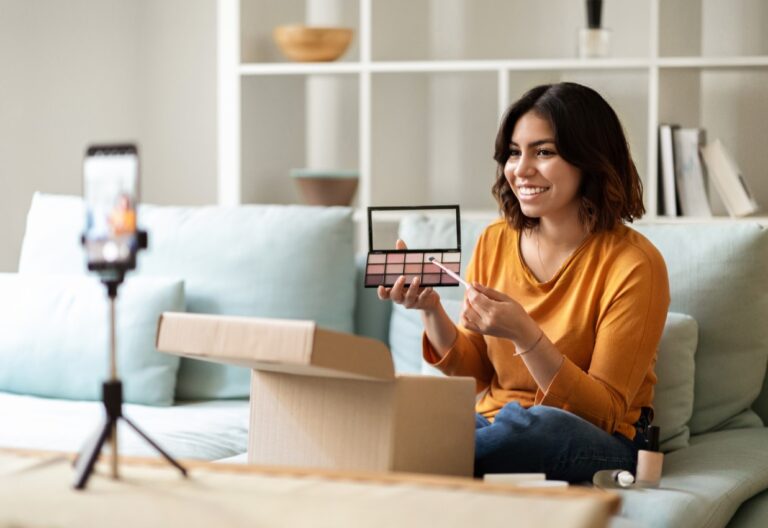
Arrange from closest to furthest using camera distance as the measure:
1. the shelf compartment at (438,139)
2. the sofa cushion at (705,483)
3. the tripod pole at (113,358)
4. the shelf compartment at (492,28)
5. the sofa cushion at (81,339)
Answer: the tripod pole at (113,358), the sofa cushion at (705,483), the sofa cushion at (81,339), the shelf compartment at (492,28), the shelf compartment at (438,139)

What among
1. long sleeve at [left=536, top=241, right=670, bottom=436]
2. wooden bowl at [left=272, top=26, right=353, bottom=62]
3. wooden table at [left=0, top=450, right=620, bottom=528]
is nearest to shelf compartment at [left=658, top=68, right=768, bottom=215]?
wooden bowl at [left=272, top=26, right=353, bottom=62]

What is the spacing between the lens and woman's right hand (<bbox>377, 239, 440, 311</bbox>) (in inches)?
69.3

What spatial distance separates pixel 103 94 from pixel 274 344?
2.79 meters

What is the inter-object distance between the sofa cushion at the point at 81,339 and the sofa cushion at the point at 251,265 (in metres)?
0.06

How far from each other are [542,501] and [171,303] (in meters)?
1.55

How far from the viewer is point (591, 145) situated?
1.89 metres

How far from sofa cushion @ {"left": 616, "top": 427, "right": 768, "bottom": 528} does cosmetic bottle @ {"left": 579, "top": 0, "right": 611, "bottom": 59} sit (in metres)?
1.24

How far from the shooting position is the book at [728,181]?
290cm

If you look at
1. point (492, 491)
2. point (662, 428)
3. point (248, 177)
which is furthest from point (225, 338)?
point (248, 177)

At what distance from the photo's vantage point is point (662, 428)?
2.02 meters

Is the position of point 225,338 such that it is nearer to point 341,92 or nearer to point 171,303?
point 171,303

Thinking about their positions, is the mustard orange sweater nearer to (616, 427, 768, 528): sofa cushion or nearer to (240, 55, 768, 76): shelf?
(616, 427, 768, 528): sofa cushion

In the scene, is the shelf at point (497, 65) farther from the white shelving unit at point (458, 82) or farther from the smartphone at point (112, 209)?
the smartphone at point (112, 209)

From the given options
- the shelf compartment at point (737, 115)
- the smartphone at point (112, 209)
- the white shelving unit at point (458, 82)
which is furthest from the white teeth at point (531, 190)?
the shelf compartment at point (737, 115)
